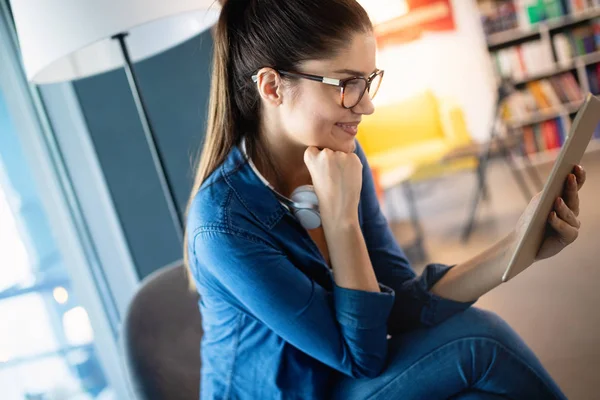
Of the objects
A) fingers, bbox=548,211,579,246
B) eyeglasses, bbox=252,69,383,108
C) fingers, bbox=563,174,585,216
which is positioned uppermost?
Result: eyeglasses, bbox=252,69,383,108

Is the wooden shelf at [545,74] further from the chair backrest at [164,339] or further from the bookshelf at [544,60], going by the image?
the chair backrest at [164,339]

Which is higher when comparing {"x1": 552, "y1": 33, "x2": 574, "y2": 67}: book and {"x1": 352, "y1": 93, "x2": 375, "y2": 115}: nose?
{"x1": 352, "y1": 93, "x2": 375, "y2": 115}: nose

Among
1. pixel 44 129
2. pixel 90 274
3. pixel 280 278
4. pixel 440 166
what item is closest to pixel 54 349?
pixel 90 274

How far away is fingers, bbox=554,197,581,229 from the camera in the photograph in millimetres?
811

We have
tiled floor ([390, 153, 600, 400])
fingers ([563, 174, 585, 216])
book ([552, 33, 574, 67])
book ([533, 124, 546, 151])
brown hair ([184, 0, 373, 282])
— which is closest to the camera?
fingers ([563, 174, 585, 216])

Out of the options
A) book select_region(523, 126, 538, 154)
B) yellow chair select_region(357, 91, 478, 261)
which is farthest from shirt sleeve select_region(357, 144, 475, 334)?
book select_region(523, 126, 538, 154)

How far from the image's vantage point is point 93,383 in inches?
78.0

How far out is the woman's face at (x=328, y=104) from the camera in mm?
918

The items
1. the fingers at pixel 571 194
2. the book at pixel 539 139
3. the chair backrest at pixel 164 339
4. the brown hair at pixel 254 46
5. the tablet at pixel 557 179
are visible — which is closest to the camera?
the tablet at pixel 557 179

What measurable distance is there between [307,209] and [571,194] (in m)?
0.40

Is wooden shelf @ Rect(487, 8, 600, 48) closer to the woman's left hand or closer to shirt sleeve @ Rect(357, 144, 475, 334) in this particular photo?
shirt sleeve @ Rect(357, 144, 475, 334)

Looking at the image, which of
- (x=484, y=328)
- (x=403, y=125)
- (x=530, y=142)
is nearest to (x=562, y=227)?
(x=484, y=328)

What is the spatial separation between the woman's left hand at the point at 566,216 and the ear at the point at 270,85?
1.50 ft

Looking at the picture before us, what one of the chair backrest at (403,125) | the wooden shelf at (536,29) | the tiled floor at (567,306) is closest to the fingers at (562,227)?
the tiled floor at (567,306)
